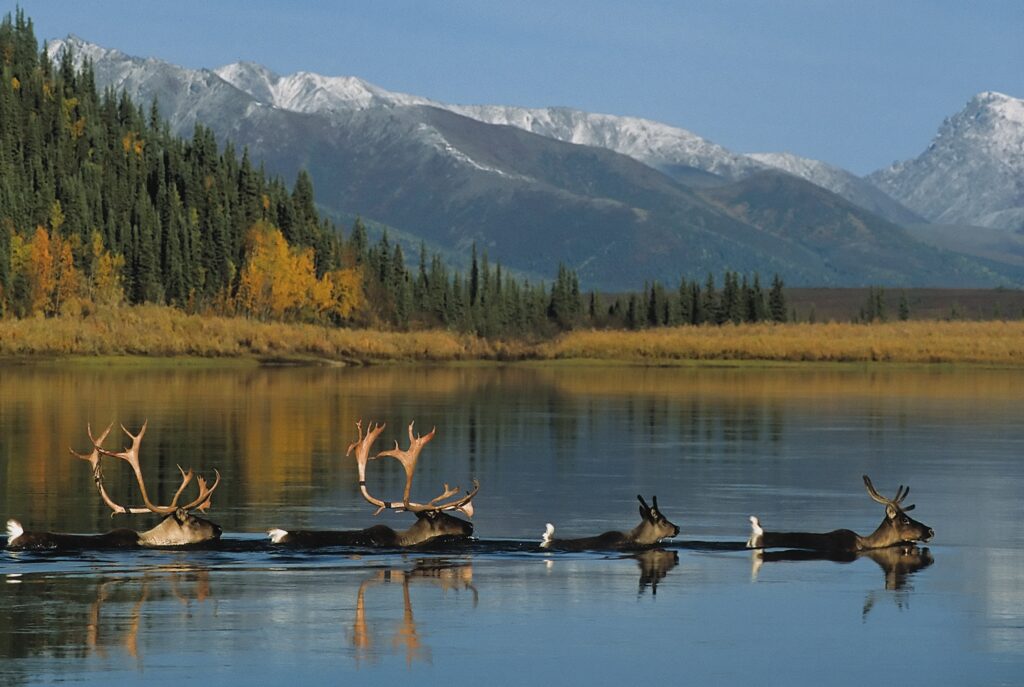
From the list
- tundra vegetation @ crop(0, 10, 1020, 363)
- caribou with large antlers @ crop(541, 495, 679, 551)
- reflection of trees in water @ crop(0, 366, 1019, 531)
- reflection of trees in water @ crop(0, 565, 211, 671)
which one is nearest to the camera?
reflection of trees in water @ crop(0, 565, 211, 671)

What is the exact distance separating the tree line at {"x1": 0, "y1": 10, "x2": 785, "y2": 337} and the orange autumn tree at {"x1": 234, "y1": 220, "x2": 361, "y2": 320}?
163mm

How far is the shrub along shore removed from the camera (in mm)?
112875

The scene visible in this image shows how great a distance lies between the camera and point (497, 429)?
A: 55.4 meters

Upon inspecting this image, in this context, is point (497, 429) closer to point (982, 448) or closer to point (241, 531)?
point (982, 448)

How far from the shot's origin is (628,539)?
90.5 feet

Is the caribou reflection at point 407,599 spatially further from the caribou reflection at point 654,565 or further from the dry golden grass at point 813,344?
the dry golden grass at point 813,344

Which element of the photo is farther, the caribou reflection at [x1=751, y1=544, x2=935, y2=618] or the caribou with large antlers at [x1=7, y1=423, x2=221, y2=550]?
the caribou with large antlers at [x1=7, y1=423, x2=221, y2=550]

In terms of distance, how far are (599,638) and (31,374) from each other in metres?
76.5

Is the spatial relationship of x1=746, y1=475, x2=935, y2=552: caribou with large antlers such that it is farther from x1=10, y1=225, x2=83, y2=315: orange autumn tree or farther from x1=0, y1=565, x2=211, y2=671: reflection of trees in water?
x1=10, y1=225, x2=83, y2=315: orange autumn tree

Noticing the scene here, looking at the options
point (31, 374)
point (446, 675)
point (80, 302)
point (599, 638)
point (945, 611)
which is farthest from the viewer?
point (80, 302)

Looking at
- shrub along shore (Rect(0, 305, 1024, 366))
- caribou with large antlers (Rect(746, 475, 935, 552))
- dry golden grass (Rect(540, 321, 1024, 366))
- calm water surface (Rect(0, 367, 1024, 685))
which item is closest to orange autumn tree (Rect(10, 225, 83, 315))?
shrub along shore (Rect(0, 305, 1024, 366))

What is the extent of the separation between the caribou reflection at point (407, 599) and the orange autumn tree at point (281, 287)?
127 meters

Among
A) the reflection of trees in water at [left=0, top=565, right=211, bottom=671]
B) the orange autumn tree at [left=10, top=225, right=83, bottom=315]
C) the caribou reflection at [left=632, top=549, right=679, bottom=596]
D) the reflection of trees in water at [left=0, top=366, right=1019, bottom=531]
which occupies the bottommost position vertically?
the reflection of trees in water at [left=0, top=565, right=211, bottom=671]

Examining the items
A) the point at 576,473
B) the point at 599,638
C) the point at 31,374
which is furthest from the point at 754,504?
the point at 31,374
